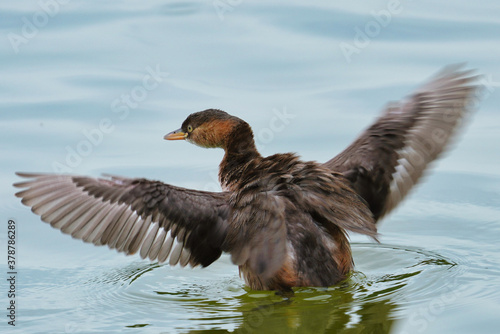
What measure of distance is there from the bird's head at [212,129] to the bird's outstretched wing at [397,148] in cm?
A: 101

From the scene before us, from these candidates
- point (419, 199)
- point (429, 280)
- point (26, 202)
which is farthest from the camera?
point (419, 199)

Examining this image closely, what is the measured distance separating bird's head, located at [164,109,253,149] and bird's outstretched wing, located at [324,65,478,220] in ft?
3.32

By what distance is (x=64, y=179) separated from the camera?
7324 millimetres

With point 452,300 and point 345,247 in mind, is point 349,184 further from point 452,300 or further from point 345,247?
point 452,300

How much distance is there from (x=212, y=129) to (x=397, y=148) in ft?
5.82

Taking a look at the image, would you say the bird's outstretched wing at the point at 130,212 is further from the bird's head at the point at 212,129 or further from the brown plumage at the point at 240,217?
the bird's head at the point at 212,129

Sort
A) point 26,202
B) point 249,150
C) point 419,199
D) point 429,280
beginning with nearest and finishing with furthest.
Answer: point 26,202 < point 429,280 < point 249,150 < point 419,199

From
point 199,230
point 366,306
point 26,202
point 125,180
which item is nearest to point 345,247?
point 366,306

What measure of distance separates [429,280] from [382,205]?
74 cm

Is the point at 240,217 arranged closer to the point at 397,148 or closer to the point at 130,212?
the point at 130,212

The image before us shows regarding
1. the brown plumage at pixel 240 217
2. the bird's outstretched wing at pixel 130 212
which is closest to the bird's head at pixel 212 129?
the brown plumage at pixel 240 217

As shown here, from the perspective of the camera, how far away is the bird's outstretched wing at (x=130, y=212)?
7160 mm

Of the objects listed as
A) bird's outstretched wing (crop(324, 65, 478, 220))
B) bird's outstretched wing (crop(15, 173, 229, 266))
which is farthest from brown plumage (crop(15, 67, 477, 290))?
bird's outstretched wing (crop(324, 65, 478, 220))

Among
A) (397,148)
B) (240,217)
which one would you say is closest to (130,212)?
(240,217)
